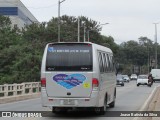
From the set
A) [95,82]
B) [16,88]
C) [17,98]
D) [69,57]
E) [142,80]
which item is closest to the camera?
[95,82]

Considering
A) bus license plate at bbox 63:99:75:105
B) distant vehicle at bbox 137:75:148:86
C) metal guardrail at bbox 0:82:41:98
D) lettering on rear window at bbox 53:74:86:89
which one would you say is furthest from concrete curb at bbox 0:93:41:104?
distant vehicle at bbox 137:75:148:86

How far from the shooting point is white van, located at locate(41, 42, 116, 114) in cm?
1723

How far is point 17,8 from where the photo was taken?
11044 centimetres

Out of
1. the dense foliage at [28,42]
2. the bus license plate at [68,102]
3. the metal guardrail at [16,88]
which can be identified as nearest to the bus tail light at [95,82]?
the bus license plate at [68,102]

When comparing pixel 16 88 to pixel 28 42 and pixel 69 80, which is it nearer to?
pixel 69 80

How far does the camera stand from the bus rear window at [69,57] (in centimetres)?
1759

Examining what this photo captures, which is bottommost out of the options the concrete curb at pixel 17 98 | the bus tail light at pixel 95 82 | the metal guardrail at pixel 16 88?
the concrete curb at pixel 17 98

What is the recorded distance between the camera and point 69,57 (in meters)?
17.8

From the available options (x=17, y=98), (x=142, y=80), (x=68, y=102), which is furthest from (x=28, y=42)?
(x=68, y=102)

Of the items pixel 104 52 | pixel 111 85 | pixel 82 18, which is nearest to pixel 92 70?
pixel 104 52

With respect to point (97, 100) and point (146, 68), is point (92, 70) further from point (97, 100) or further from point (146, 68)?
point (146, 68)

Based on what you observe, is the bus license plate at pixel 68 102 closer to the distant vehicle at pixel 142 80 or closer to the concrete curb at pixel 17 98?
Result: the concrete curb at pixel 17 98

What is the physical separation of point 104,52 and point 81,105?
10.7ft

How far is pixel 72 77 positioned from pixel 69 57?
819 mm
